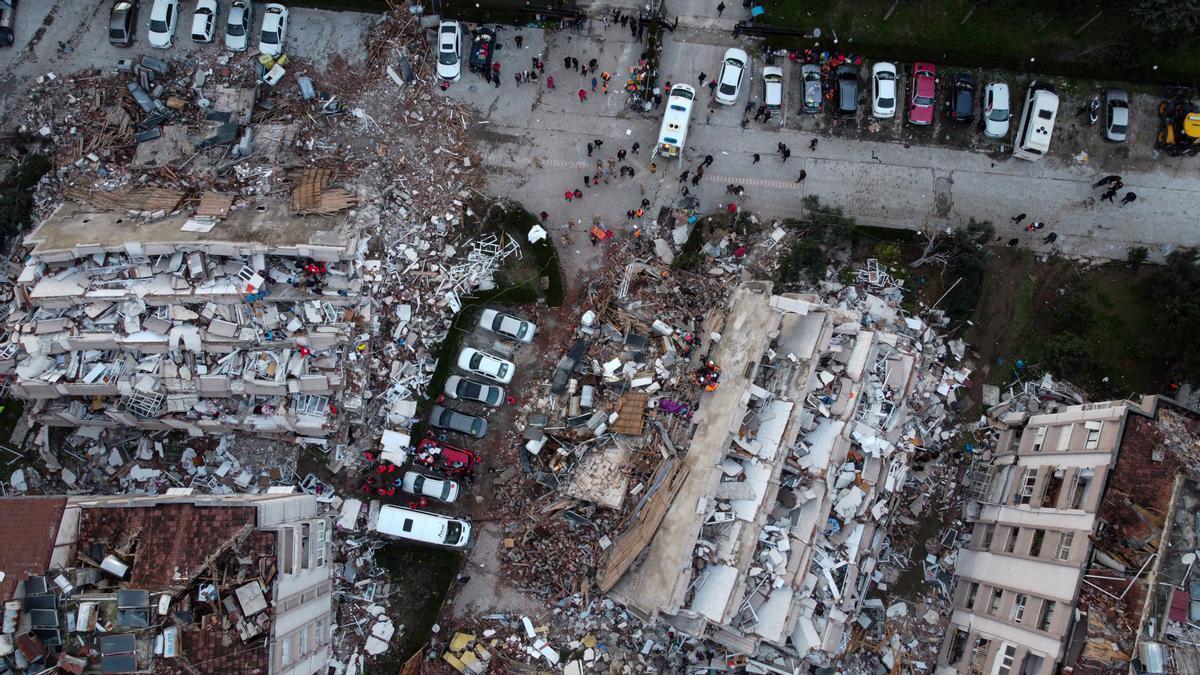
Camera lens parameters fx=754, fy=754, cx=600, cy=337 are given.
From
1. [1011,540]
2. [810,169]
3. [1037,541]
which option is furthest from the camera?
[810,169]

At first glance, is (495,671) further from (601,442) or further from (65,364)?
(65,364)

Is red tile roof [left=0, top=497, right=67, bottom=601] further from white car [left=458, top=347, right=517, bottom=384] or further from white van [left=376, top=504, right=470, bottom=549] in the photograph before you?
white car [left=458, top=347, right=517, bottom=384]

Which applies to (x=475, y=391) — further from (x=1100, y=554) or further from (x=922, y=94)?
(x=922, y=94)

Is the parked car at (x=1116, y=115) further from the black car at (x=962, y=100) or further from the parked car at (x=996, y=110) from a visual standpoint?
the black car at (x=962, y=100)

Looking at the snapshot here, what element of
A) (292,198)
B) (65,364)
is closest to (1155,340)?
(292,198)

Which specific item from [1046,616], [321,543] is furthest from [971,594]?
[321,543]
